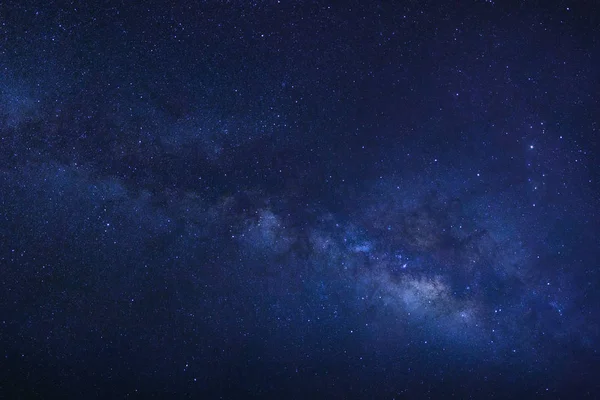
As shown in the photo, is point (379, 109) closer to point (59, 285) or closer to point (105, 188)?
Answer: point (105, 188)

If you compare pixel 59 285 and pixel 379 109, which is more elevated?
pixel 379 109

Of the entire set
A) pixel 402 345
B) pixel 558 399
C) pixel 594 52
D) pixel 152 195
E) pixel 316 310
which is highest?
pixel 594 52

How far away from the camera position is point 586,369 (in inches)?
194

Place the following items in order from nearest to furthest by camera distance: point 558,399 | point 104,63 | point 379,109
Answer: point 104,63 < point 379,109 < point 558,399

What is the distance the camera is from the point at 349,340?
15.5 feet

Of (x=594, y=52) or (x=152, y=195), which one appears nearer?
(x=152, y=195)

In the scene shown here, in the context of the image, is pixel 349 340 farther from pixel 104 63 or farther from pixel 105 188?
pixel 104 63

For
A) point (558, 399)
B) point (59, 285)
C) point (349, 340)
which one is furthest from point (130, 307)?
point (558, 399)

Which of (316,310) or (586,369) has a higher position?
(316,310)

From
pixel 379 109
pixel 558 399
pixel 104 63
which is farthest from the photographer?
pixel 558 399

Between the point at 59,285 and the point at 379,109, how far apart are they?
418cm

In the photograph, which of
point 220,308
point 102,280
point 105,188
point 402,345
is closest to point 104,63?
point 105,188

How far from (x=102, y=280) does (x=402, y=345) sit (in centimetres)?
360

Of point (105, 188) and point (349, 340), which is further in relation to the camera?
point (349, 340)
